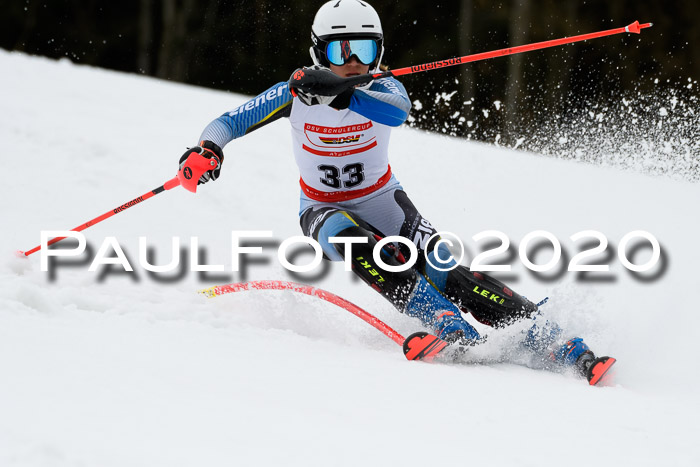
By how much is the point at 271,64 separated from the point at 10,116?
42.4 ft

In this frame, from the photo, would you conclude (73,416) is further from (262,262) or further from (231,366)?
(262,262)

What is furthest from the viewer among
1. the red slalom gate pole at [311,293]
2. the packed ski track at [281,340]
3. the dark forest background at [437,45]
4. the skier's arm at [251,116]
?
the dark forest background at [437,45]

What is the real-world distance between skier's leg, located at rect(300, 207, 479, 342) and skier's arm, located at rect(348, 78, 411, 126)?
46cm

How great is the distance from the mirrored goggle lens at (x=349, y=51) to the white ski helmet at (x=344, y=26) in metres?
0.02

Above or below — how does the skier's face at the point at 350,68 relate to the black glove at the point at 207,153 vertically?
above

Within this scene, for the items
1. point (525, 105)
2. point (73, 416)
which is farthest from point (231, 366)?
point (525, 105)

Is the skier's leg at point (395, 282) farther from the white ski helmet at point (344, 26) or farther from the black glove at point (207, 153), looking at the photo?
the white ski helmet at point (344, 26)

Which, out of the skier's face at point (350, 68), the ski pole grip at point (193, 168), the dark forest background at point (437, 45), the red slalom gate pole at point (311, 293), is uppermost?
the skier's face at point (350, 68)

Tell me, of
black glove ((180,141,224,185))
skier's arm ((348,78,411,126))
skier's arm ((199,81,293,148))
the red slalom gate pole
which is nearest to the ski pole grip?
black glove ((180,141,224,185))

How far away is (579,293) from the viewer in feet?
11.1

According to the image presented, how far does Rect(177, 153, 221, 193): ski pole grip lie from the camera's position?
3.27m

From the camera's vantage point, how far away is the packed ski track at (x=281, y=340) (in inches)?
70.3

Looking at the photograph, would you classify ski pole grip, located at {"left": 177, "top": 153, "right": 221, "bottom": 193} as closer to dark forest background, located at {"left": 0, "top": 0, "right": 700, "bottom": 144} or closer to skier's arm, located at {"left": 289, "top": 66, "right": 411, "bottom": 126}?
skier's arm, located at {"left": 289, "top": 66, "right": 411, "bottom": 126}

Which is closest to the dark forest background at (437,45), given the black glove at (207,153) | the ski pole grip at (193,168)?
the black glove at (207,153)
